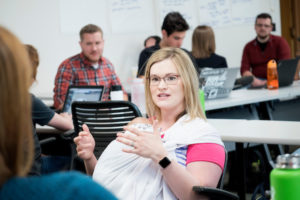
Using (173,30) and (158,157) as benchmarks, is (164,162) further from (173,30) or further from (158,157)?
(173,30)

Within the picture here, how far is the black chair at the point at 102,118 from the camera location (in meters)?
2.46

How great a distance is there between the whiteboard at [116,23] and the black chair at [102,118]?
1.89 meters

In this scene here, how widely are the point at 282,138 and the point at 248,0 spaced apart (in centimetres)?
500

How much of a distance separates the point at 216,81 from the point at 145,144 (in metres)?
2.00

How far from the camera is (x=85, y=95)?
323 cm

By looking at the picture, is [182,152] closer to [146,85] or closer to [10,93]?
[146,85]

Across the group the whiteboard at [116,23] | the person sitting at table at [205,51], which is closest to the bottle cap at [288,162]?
the person sitting at table at [205,51]

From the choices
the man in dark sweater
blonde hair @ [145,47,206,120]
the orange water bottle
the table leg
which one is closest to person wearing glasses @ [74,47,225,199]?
blonde hair @ [145,47,206,120]

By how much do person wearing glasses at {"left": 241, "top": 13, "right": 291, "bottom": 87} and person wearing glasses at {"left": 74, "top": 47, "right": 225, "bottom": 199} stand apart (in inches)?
133

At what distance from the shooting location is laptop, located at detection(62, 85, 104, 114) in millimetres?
3186

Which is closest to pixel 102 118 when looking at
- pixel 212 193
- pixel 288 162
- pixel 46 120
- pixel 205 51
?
pixel 46 120

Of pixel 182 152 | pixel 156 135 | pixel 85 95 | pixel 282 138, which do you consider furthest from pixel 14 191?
pixel 85 95

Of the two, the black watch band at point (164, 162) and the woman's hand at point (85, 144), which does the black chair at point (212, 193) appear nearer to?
the black watch band at point (164, 162)

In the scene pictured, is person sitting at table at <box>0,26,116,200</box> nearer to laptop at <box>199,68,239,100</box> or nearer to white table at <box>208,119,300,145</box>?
white table at <box>208,119,300,145</box>
